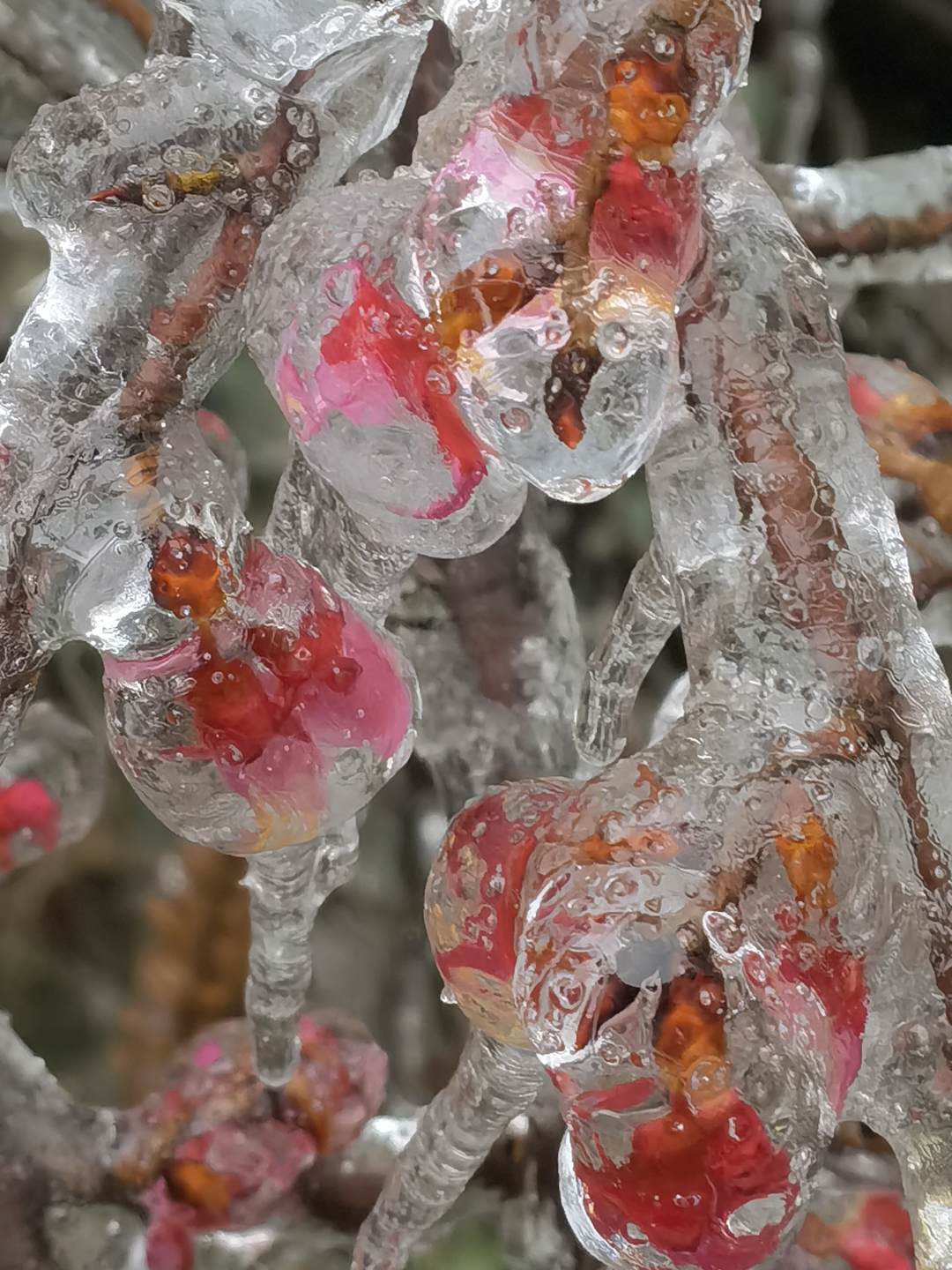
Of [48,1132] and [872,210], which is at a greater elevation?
[872,210]

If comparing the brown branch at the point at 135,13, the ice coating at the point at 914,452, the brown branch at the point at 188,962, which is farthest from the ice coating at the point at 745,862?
the brown branch at the point at 188,962

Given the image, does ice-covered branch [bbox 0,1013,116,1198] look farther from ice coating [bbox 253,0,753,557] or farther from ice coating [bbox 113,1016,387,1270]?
ice coating [bbox 253,0,753,557]

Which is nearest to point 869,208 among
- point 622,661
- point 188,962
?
point 622,661

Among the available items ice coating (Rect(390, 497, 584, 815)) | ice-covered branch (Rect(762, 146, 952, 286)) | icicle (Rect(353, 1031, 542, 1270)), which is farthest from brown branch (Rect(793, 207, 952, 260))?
icicle (Rect(353, 1031, 542, 1270))

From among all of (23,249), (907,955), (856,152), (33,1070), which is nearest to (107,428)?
(907,955)

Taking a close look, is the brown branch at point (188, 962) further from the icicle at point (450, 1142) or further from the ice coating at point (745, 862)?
the ice coating at point (745, 862)

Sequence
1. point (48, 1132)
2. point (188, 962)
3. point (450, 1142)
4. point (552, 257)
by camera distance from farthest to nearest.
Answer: point (188, 962) → point (48, 1132) → point (450, 1142) → point (552, 257)

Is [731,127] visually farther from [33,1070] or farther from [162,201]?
[33,1070]

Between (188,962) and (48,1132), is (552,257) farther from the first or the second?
(188,962)
